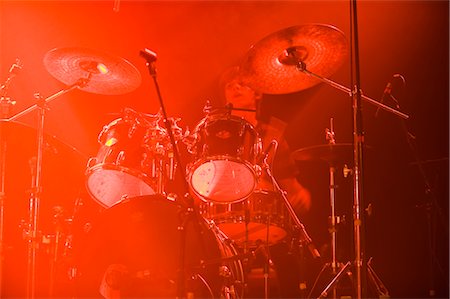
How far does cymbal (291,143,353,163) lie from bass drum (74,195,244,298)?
0.89 m

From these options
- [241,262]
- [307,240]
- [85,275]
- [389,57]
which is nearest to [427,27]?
[389,57]

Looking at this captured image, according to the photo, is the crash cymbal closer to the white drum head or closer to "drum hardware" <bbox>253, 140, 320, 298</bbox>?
"drum hardware" <bbox>253, 140, 320, 298</bbox>

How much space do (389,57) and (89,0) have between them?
2.21 m

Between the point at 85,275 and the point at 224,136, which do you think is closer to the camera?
the point at 85,275

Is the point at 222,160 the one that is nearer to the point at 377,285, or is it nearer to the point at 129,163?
the point at 129,163

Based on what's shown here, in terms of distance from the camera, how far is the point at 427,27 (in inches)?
184

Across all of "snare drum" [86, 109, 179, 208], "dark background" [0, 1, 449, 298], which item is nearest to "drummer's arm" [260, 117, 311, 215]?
"dark background" [0, 1, 449, 298]

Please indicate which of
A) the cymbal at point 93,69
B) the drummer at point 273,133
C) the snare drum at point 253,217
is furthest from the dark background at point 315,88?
the snare drum at point 253,217

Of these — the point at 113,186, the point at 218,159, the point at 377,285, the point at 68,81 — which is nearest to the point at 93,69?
the point at 68,81

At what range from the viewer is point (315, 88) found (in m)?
4.83

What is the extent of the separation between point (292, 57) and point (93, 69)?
1136 millimetres

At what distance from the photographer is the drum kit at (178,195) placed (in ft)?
10.3

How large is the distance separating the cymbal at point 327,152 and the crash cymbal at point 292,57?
0.38 meters

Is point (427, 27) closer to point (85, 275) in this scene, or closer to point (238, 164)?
point (238, 164)
